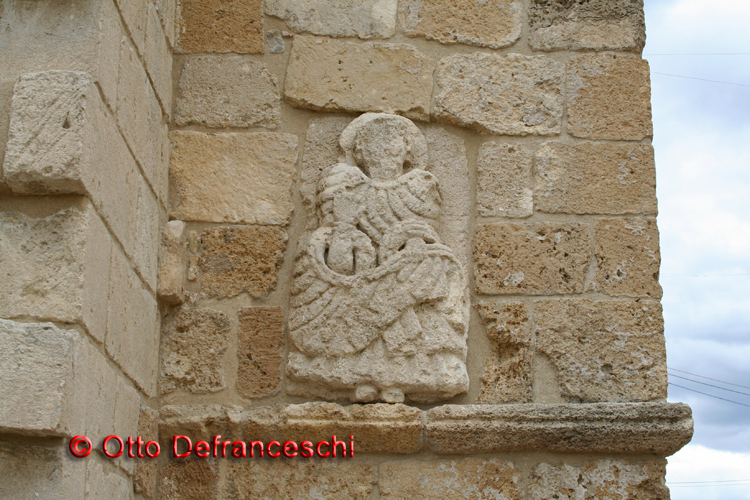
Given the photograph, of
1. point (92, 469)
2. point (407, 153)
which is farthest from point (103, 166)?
point (407, 153)

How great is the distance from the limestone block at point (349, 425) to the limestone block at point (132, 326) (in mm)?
388

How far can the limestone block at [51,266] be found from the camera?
2.02 meters

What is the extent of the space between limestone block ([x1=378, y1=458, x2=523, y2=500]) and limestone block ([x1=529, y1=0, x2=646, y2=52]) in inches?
64.9

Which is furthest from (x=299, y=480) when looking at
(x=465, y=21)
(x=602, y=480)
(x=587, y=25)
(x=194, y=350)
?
(x=587, y=25)

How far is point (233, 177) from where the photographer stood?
118 inches

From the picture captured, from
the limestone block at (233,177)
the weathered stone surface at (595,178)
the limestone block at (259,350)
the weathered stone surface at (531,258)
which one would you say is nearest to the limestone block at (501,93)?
the weathered stone surface at (595,178)

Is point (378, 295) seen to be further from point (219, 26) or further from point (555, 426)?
point (219, 26)

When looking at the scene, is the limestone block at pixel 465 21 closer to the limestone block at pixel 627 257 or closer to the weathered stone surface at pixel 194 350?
the limestone block at pixel 627 257

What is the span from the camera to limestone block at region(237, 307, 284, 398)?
2.77m

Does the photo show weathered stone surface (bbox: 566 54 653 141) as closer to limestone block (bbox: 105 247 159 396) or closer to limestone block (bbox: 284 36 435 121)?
limestone block (bbox: 284 36 435 121)

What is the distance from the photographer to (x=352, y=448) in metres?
2.62

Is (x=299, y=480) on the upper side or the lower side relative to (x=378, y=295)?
lower

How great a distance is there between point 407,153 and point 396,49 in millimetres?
460

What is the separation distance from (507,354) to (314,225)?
836mm
